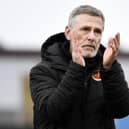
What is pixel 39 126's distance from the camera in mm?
2314

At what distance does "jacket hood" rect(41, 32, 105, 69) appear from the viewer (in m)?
2.36

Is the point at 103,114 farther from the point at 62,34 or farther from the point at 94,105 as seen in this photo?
the point at 62,34

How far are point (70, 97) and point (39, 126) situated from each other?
19cm

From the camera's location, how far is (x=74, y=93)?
7.22ft

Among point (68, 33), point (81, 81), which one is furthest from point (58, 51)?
point (81, 81)

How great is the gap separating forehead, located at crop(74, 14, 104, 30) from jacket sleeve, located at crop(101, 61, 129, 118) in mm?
152

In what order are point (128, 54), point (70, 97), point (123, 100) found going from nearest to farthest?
point (70, 97)
point (123, 100)
point (128, 54)

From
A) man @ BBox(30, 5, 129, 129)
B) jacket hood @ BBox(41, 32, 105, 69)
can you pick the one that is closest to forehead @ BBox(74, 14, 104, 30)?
man @ BBox(30, 5, 129, 129)

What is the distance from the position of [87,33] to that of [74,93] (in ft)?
0.77

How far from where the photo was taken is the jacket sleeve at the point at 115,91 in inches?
91.9

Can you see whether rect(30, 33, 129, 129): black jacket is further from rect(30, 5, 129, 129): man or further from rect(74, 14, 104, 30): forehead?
rect(74, 14, 104, 30): forehead

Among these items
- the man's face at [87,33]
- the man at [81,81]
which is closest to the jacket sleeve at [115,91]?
the man at [81,81]

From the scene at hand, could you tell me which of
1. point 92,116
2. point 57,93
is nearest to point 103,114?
point 92,116

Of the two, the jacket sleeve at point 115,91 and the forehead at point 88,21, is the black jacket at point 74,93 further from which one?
the forehead at point 88,21
